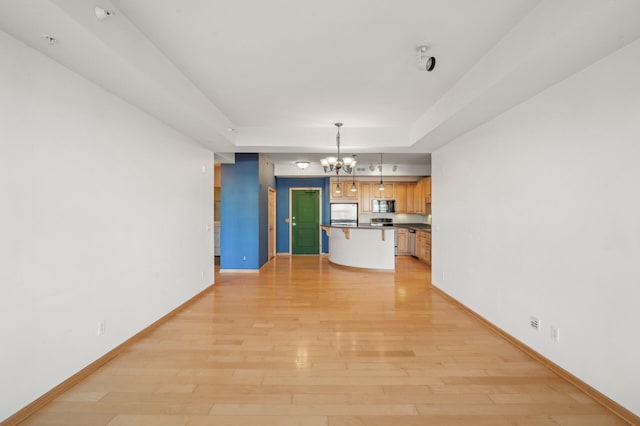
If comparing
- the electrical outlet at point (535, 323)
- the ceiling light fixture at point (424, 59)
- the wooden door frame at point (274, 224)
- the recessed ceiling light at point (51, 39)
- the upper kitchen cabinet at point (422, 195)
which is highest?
the ceiling light fixture at point (424, 59)

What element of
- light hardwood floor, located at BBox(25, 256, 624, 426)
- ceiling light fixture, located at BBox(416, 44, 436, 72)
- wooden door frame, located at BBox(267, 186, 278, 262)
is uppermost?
ceiling light fixture, located at BBox(416, 44, 436, 72)

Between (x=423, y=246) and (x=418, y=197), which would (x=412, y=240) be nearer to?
(x=423, y=246)

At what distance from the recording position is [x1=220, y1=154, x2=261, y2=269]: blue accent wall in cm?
604

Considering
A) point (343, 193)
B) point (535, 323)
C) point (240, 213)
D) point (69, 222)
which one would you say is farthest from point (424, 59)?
point (343, 193)

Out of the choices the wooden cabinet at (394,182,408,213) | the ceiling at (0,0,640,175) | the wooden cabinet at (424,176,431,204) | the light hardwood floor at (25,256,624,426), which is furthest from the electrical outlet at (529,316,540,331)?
the wooden cabinet at (394,182,408,213)

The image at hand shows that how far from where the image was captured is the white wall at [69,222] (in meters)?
1.75

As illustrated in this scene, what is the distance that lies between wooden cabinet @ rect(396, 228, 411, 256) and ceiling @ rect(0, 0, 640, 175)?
5077 mm

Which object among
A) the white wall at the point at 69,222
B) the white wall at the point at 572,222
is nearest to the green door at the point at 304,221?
the white wall at the point at 69,222

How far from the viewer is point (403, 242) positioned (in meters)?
8.34

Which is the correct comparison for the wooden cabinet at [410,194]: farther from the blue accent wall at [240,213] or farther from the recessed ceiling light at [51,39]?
the recessed ceiling light at [51,39]

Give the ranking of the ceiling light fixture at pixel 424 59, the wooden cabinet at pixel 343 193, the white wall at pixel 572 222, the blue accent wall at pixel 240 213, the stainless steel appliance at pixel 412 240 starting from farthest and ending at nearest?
the wooden cabinet at pixel 343 193 → the stainless steel appliance at pixel 412 240 → the blue accent wall at pixel 240 213 → the ceiling light fixture at pixel 424 59 → the white wall at pixel 572 222

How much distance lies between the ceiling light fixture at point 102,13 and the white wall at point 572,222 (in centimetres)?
330

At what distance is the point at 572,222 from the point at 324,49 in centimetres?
246

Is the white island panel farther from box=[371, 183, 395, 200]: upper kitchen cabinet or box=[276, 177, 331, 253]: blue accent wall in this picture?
box=[371, 183, 395, 200]: upper kitchen cabinet
